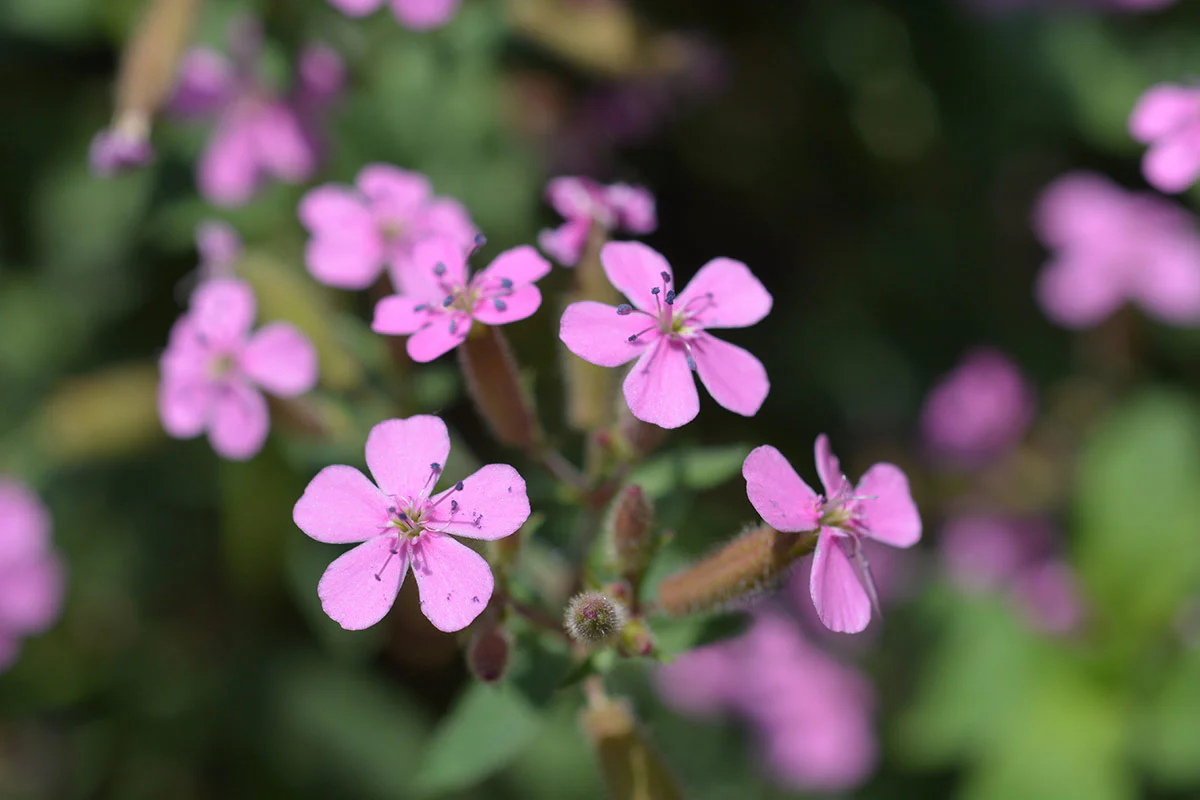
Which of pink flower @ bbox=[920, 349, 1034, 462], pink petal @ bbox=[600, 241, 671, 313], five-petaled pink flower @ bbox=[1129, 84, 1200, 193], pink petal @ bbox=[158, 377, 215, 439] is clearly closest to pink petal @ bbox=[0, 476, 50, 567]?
pink petal @ bbox=[158, 377, 215, 439]

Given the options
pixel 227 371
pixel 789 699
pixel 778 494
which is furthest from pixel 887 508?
pixel 789 699

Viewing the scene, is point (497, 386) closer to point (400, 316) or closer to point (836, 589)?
point (400, 316)

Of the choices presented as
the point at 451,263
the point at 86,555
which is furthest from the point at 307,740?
the point at 451,263

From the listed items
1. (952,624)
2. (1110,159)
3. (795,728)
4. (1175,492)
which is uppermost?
(1110,159)

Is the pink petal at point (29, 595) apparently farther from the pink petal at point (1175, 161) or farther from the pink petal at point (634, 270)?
the pink petal at point (1175, 161)

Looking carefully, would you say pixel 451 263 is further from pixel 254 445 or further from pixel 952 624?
pixel 952 624

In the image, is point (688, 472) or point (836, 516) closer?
point (836, 516)

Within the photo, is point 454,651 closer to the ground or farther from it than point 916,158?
closer to the ground
